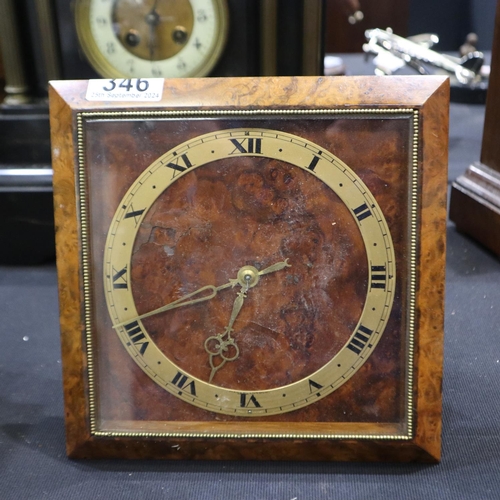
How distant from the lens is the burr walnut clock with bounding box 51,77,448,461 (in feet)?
2.97

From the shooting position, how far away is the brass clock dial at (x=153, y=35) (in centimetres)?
143

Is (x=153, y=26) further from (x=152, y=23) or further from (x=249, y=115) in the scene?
(x=249, y=115)

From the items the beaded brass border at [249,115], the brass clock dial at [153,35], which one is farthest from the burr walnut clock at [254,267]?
the brass clock dial at [153,35]

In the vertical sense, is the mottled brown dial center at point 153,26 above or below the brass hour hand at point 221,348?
above

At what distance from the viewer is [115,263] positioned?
37.4 inches

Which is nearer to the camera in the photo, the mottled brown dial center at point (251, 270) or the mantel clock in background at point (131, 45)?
the mottled brown dial center at point (251, 270)

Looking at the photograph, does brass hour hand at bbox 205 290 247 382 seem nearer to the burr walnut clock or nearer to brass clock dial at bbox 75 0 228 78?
the burr walnut clock

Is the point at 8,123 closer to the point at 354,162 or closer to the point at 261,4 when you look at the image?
the point at 261,4

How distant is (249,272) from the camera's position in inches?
37.5

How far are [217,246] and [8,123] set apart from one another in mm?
889

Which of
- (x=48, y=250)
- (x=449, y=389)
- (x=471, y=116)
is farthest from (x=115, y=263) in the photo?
(x=471, y=116)

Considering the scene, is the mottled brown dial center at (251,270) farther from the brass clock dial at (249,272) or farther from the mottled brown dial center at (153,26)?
the mottled brown dial center at (153,26)

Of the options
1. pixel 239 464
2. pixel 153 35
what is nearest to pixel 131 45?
pixel 153 35

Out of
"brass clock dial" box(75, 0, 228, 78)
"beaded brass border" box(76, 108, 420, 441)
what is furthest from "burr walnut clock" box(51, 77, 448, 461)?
"brass clock dial" box(75, 0, 228, 78)
